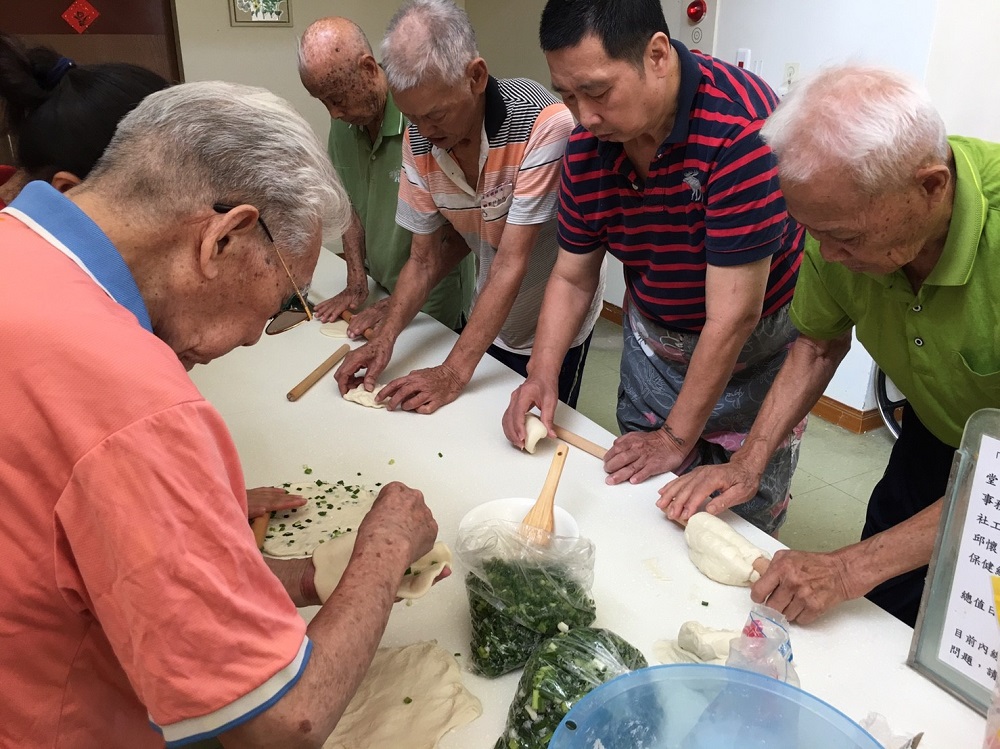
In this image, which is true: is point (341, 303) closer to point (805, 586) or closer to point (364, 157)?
point (364, 157)

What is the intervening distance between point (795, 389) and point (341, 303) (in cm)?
158

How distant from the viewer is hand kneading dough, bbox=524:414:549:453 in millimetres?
1606

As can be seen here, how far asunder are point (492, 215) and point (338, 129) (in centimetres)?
111

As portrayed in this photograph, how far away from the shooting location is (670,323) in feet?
6.08

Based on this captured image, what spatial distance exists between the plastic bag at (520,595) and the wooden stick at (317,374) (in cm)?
97

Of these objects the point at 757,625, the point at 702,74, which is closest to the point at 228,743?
the point at 757,625

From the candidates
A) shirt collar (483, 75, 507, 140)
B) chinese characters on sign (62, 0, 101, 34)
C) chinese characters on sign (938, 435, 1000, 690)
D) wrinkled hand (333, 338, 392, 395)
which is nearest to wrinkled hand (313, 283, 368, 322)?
wrinkled hand (333, 338, 392, 395)

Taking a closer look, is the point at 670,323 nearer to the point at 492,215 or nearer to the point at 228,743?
the point at 492,215

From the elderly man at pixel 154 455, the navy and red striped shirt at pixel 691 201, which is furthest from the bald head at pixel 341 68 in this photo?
the elderly man at pixel 154 455

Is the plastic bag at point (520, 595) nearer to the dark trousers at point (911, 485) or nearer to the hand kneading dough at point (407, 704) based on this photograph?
the hand kneading dough at point (407, 704)

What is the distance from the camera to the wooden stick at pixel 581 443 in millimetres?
1599

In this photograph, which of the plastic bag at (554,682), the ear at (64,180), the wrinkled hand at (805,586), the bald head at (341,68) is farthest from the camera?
the bald head at (341,68)

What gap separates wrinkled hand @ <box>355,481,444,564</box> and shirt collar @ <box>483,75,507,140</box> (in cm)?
115

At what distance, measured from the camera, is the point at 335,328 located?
2408mm
